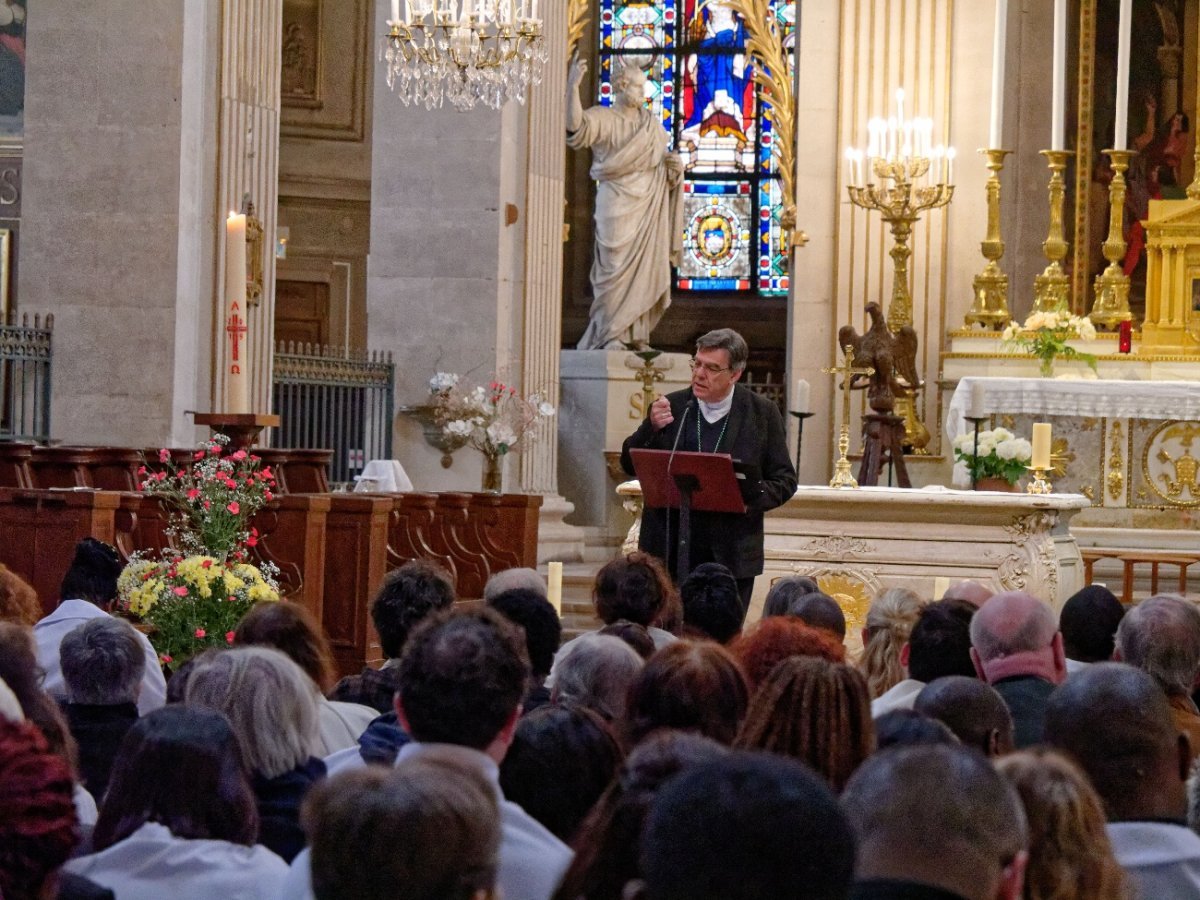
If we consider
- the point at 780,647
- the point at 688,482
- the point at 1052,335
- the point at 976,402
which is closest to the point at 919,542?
the point at 976,402

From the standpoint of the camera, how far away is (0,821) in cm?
233

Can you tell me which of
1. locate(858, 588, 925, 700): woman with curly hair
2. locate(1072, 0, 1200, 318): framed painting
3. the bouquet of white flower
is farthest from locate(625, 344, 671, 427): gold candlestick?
locate(858, 588, 925, 700): woman with curly hair

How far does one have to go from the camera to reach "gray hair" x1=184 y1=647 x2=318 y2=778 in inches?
136

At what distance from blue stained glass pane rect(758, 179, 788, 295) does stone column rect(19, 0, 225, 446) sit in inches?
438

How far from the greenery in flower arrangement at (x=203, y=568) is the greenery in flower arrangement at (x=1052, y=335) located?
763 centimetres

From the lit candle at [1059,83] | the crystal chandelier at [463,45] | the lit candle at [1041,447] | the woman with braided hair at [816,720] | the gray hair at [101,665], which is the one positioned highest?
the lit candle at [1059,83]

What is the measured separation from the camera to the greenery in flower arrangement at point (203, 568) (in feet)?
21.7

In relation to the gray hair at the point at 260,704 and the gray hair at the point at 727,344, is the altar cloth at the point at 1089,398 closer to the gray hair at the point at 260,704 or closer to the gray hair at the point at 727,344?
the gray hair at the point at 727,344

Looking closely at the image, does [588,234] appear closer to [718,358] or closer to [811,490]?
[811,490]

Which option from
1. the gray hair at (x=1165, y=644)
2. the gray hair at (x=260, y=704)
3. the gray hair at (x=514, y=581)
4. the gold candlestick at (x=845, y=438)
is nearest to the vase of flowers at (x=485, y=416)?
the gold candlestick at (x=845, y=438)

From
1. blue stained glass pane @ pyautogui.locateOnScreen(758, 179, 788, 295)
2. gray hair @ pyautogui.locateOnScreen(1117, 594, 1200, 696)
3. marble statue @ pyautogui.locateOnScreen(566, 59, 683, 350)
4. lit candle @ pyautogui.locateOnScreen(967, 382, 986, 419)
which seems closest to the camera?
gray hair @ pyautogui.locateOnScreen(1117, 594, 1200, 696)

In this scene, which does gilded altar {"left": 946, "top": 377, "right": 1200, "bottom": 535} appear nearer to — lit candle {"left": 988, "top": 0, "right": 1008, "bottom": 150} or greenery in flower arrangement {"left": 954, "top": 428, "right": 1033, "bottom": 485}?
greenery in flower arrangement {"left": 954, "top": 428, "right": 1033, "bottom": 485}

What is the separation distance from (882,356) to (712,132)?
329 inches

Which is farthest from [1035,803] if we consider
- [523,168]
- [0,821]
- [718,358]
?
[523,168]
